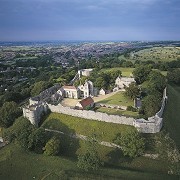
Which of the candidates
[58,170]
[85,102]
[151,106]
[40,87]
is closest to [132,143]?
[151,106]

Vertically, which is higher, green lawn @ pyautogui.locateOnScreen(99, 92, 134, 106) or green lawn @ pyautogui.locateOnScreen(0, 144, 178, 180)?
green lawn @ pyautogui.locateOnScreen(99, 92, 134, 106)

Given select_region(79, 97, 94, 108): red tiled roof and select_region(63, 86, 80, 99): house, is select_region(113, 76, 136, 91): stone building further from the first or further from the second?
select_region(79, 97, 94, 108): red tiled roof

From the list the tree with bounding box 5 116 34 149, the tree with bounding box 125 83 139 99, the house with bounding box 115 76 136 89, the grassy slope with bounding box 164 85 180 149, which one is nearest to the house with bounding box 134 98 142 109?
the tree with bounding box 125 83 139 99

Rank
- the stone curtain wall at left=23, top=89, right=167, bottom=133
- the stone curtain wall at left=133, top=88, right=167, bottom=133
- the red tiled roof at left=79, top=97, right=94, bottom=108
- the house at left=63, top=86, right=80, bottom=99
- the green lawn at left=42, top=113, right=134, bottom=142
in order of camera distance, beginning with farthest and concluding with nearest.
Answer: the house at left=63, top=86, right=80, bottom=99 → the red tiled roof at left=79, top=97, right=94, bottom=108 → the green lawn at left=42, top=113, right=134, bottom=142 → the stone curtain wall at left=23, top=89, right=167, bottom=133 → the stone curtain wall at left=133, top=88, right=167, bottom=133

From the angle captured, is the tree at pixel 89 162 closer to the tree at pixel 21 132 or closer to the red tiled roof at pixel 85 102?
the tree at pixel 21 132

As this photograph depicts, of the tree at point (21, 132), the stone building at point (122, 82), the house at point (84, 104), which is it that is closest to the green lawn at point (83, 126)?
the tree at point (21, 132)

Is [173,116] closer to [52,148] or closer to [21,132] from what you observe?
[52,148]
